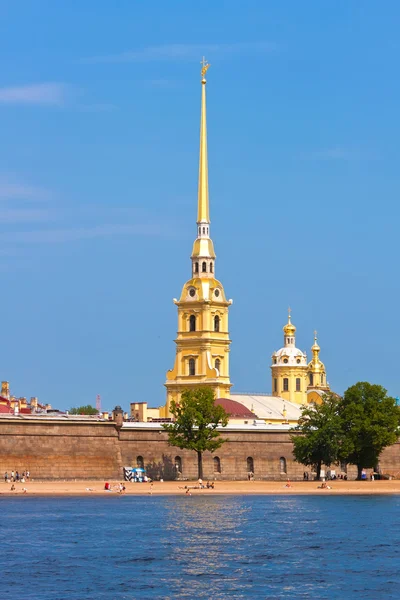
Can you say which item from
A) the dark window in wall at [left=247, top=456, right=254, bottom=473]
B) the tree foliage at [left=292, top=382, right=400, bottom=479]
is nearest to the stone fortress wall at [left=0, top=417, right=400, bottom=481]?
the dark window in wall at [left=247, top=456, right=254, bottom=473]

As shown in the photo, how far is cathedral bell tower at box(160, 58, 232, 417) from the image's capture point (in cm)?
14438

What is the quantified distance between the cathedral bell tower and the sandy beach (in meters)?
37.6

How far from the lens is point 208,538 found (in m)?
61.2

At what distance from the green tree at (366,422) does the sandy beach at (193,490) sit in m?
2.32

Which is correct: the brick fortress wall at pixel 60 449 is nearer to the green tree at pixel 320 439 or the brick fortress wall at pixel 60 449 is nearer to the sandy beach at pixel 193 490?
the sandy beach at pixel 193 490

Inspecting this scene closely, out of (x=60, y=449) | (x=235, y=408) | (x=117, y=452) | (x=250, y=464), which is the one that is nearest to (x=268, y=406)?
(x=235, y=408)

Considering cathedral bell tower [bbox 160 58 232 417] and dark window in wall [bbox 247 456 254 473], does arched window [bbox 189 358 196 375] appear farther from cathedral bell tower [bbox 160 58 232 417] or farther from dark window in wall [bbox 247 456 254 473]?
dark window in wall [bbox 247 456 254 473]

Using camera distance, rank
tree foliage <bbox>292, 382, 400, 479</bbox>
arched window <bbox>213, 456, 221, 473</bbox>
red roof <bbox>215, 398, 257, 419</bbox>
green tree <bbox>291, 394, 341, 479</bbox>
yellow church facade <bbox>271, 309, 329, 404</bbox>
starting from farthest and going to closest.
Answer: yellow church facade <bbox>271, 309, 329, 404</bbox>, red roof <bbox>215, 398, 257, 419</bbox>, arched window <bbox>213, 456, 221, 473</bbox>, tree foliage <bbox>292, 382, 400, 479</bbox>, green tree <bbox>291, 394, 341, 479</bbox>

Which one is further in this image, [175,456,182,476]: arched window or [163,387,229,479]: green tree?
[175,456,182,476]: arched window

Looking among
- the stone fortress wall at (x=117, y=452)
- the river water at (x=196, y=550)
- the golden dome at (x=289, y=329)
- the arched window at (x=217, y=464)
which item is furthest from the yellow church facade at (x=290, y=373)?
the river water at (x=196, y=550)

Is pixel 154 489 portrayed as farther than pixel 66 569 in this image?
Yes

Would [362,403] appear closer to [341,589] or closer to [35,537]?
[35,537]

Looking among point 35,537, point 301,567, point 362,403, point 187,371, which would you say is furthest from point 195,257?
point 301,567

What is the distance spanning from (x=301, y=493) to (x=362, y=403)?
1282 centimetres
